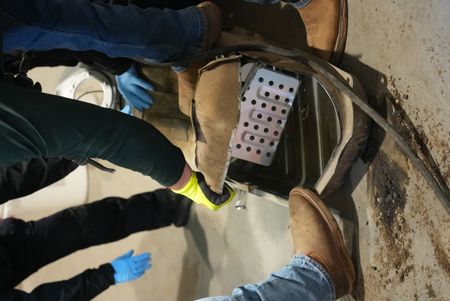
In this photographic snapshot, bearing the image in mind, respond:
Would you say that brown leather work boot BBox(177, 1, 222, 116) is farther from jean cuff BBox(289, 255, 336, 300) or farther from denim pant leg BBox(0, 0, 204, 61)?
jean cuff BBox(289, 255, 336, 300)

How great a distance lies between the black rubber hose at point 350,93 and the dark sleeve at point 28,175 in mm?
631

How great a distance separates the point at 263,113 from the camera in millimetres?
1160

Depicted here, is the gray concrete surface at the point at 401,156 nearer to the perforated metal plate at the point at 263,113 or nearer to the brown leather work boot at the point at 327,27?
the brown leather work boot at the point at 327,27

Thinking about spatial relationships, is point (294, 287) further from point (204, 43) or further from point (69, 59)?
point (69, 59)

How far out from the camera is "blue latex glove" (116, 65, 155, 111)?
134cm

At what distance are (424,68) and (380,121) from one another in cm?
12

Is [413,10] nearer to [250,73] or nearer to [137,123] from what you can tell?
[250,73]

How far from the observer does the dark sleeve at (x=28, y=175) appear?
1426mm

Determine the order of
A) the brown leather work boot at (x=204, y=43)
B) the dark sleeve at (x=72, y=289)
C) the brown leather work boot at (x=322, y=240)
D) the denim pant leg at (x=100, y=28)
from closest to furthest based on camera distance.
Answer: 1. the denim pant leg at (x=100, y=28)
2. the brown leather work boot at (x=322, y=240)
3. the brown leather work boot at (x=204, y=43)
4. the dark sleeve at (x=72, y=289)

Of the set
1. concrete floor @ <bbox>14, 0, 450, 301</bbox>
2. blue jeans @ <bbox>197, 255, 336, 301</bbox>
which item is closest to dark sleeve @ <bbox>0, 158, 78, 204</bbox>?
concrete floor @ <bbox>14, 0, 450, 301</bbox>

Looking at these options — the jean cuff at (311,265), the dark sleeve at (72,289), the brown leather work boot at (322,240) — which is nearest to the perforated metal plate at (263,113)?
the brown leather work boot at (322,240)

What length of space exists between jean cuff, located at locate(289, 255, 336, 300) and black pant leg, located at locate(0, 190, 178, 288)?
0.74m

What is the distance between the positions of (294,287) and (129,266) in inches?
33.9

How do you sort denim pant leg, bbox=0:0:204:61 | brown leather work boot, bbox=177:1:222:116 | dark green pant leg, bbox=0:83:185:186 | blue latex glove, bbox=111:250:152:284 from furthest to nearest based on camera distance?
blue latex glove, bbox=111:250:152:284 → brown leather work boot, bbox=177:1:222:116 → denim pant leg, bbox=0:0:204:61 → dark green pant leg, bbox=0:83:185:186
